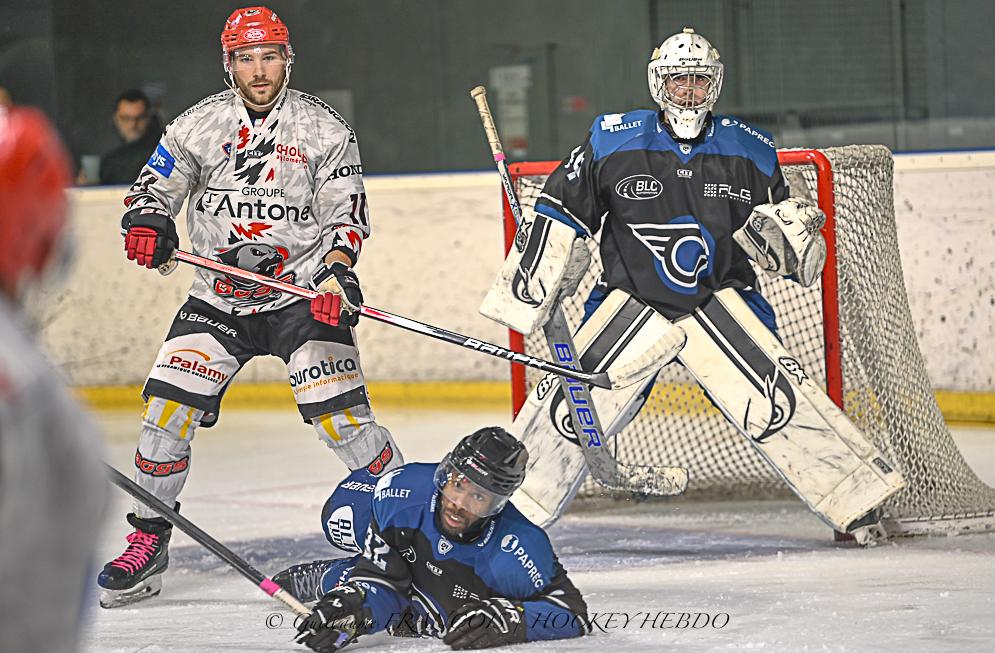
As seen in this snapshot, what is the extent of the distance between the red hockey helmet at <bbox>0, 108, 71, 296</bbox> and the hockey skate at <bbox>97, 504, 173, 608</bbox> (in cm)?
240

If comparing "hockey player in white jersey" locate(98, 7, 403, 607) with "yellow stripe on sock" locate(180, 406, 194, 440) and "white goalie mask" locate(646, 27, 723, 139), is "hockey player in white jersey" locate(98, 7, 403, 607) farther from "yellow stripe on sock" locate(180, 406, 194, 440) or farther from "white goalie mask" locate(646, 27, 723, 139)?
"white goalie mask" locate(646, 27, 723, 139)

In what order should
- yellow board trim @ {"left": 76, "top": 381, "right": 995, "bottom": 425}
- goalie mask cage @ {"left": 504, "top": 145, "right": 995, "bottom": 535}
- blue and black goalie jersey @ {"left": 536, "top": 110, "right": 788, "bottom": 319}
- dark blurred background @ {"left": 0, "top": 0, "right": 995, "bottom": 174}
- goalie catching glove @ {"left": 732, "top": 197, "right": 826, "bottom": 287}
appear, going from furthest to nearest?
yellow board trim @ {"left": 76, "top": 381, "right": 995, "bottom": 425}, dark blurred background @ {"left": 0, "top": 0, "right": 995, "bottom": 174}, goalie mask cage @ {"left": 504, "top": 145, "right": 995, "bottom": 535}, blue and black goalie jersey @ {"left": 536, "top": 110, "right": 788, "bottom": 319}, goalie catching glove @ {"left": 732, "top": 197, "right": 826, "bottom": 287}

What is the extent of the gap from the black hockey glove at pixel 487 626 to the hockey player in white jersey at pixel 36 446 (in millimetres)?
1681

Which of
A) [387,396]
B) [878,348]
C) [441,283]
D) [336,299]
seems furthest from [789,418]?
[387,396]

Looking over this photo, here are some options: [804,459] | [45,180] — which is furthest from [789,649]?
[45,180]

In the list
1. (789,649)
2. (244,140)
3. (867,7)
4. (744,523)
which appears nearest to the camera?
(789,649)

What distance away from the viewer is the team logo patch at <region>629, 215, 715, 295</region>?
11.8ft

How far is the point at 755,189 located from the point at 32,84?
14.8 ft

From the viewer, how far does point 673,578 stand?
11.1 ft

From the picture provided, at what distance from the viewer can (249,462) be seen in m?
5.37

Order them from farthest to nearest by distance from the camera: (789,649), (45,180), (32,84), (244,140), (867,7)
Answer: (32,84) → (867,7) → (244,140) → (789,649) → (45,180)

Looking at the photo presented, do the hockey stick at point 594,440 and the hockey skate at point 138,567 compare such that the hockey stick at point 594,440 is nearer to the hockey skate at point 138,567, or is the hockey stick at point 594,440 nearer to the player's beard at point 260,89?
the player's beard at point 260,89

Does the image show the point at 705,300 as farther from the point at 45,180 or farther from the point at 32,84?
the point at 32,84

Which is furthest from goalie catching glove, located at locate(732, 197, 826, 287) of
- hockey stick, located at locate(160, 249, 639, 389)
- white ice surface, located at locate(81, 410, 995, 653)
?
white ice surface, located at locate(81, 410, 995, 653)
